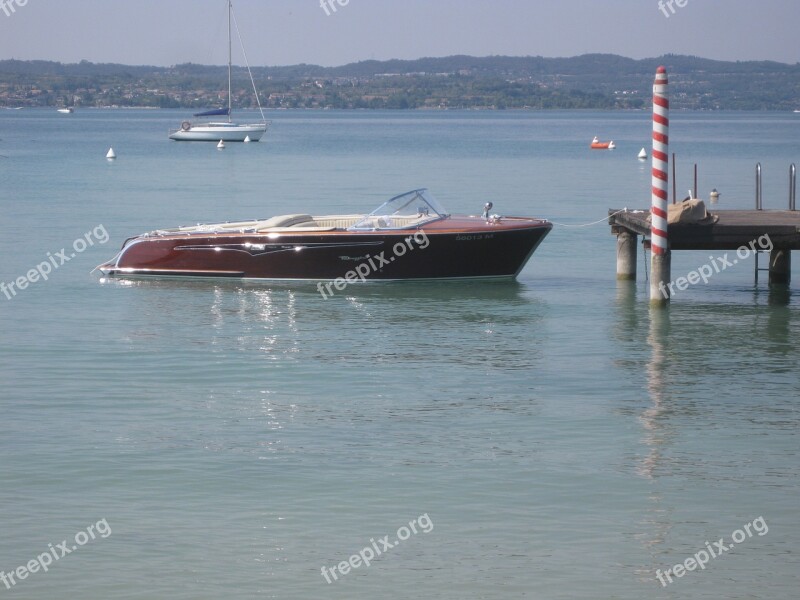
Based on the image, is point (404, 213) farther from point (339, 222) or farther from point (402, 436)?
point (402, 436)

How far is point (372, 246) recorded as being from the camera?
→ 74.0ft

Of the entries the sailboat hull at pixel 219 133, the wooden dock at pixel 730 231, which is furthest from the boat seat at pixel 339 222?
the sailboat hull at pixel 219 133

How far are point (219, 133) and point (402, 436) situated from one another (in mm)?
94670

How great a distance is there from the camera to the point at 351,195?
4750cm

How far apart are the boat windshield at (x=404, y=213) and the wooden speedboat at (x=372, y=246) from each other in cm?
2

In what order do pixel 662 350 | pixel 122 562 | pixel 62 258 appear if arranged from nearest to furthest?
pixel 122 562 < pixel 662 350 < pixel 62 258

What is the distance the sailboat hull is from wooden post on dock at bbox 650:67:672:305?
289ft

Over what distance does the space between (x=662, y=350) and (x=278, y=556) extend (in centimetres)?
947

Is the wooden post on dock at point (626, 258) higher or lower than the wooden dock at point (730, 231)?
lower

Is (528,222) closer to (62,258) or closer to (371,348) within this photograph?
(371,348)

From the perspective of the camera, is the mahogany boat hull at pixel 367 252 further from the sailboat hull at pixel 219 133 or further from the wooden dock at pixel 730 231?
the sailboat hull at pixel 219 133

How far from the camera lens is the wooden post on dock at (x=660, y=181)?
1912 centimetres

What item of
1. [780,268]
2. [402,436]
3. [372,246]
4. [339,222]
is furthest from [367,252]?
[402,436]

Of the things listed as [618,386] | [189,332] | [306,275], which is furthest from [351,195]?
[618,386]
